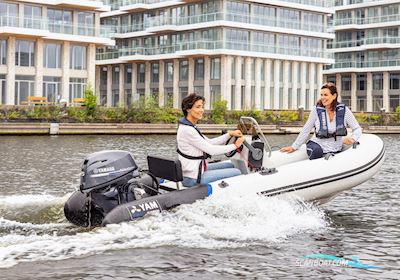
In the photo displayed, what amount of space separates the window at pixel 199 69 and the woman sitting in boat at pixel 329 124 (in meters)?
62.5

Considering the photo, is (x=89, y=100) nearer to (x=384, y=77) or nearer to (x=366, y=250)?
(x=366, y=250)

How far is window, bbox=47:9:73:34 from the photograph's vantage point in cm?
6328

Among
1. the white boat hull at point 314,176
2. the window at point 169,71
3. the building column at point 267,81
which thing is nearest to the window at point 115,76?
the window at point 169,71

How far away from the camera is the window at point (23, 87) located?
6294 cm

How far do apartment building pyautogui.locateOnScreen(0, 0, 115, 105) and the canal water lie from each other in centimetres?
4962

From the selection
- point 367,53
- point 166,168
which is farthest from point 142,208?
point 367,53

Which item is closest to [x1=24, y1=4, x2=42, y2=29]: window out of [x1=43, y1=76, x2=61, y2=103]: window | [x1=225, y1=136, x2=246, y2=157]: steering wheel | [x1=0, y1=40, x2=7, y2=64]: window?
[x1=0, y1=40, x2=7, y2=64]: window

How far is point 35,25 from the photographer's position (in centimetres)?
6072

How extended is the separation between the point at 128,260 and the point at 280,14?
7020 centimetres

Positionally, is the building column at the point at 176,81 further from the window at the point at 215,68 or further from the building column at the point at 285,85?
the building column at the point at 285,85

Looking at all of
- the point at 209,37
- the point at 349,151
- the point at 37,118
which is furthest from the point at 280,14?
the point at 349,151

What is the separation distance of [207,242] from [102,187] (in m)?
1.76

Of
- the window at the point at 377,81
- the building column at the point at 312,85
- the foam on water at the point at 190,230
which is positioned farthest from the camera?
the window at the point at 377,81

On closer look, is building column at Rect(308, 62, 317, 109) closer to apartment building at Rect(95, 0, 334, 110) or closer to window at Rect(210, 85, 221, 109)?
apartment building at Rect(95, 0, 334, 110)
